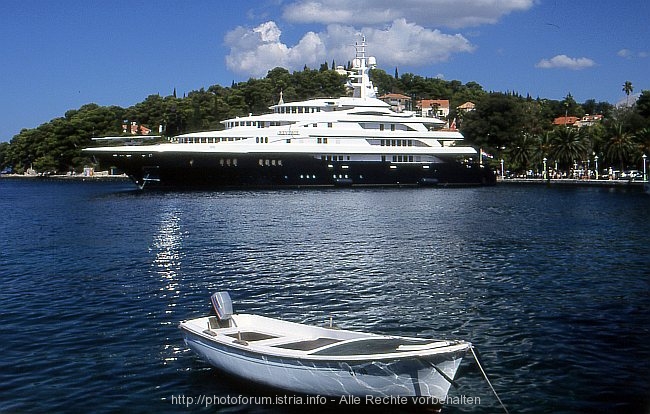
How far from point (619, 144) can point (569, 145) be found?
25.5 feet

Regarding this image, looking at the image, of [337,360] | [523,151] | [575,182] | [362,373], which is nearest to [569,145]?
[575,182]

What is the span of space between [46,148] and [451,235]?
151949 mm

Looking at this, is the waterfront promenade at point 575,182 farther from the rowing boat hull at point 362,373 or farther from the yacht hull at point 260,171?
the rowing boat hull at point 362,373

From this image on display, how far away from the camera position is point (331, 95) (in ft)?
541

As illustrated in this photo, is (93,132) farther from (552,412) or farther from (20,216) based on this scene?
(552,412)

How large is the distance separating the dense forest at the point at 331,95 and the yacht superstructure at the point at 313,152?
28978mm

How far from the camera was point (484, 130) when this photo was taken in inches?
4902

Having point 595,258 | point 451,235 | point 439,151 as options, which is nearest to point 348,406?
point 595,258

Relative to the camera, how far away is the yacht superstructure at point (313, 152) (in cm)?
7312

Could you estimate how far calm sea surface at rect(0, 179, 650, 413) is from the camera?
521 inches

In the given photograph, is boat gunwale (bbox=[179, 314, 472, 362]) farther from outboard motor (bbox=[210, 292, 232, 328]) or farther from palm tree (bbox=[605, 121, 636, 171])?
palm tree (bbox=[605, 121, 636, 171])

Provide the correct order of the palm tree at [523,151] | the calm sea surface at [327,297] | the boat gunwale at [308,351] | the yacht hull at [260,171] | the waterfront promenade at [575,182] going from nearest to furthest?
1. the boat gunwale at [308,351]
2. the calm sea surface at [327,297]
3. the yacht hull at [260,171]
4. the waterfront promenade at [575,182]
5. the palm tree at [523,151]

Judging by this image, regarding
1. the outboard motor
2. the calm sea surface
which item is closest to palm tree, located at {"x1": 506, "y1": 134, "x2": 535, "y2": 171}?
the calm sea surface

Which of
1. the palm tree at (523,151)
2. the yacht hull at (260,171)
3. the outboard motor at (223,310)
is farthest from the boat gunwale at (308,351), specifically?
the palm tree at (523,151)
